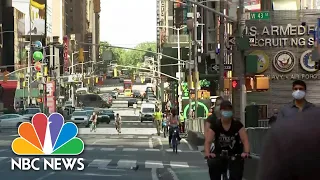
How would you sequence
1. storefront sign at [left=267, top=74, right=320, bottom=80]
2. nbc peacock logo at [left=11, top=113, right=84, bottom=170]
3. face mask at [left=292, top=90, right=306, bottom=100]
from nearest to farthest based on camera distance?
face mask at [left=292, top=90, right=306, bottom=100]
nbc peacock logo at [left=11, top=113, right=84, bottom=170]
storefront sign at [left=267, top=74, right=320, bottom=80]

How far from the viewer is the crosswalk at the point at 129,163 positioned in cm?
2057

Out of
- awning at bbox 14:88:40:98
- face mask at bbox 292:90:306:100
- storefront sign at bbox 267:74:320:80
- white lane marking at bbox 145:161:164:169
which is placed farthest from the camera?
awning at bbox 14:88:40:98

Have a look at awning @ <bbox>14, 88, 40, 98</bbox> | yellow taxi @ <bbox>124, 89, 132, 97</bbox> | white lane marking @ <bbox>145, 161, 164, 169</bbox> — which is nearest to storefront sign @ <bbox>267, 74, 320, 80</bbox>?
white lane marking @ <bbox>145, 161, 164, 169</bbox>

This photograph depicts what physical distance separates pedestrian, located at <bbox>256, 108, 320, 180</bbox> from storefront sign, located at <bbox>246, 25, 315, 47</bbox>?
122 ft

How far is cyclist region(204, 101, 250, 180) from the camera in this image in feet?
29.7

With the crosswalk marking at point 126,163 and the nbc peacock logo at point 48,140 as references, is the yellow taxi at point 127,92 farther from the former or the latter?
the nbc peacock logo at point 48,140

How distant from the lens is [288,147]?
208cm

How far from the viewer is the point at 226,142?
9211mm

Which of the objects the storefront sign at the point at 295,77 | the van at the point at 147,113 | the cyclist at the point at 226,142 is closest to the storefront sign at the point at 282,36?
the storefront sign at the point at 295,77

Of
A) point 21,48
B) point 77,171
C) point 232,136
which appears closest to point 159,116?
point 77,171

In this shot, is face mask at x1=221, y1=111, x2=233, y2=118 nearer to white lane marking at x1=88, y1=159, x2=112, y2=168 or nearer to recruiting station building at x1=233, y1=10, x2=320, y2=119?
white lane marking at x1=88, y1=159, x2=112, y2=168

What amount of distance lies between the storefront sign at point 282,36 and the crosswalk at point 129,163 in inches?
687

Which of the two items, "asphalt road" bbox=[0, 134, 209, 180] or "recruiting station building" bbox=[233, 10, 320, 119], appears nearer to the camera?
"asphalt road" bbox=[0, 134, 209, 180]

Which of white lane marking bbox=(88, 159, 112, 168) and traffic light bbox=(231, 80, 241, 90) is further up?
traffic light bbox=(231, 80, 241, 90)
